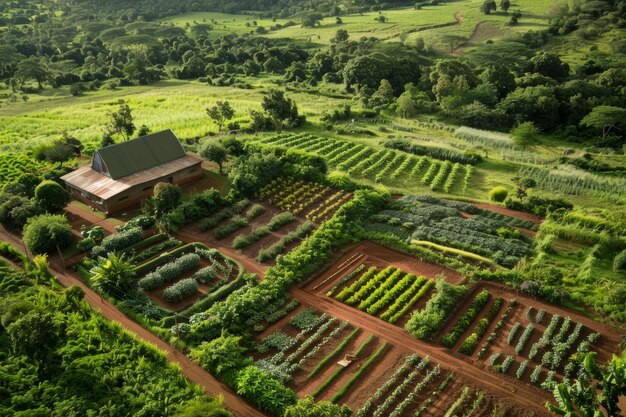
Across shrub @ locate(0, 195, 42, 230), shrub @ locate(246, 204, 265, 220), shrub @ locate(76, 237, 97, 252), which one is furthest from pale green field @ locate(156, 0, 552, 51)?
shrub @ locate(76, 237, 97, 252)

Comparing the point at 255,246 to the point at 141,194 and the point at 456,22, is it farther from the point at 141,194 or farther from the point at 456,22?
the point at 456,22

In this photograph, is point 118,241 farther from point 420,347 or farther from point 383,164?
point 383,164

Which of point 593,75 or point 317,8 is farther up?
point 317,8

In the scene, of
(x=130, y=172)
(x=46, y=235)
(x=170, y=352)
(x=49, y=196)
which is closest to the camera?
(x=170, y=352)

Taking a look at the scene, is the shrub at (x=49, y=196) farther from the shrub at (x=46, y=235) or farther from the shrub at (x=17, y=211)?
the shrub at (x=46, y=235)

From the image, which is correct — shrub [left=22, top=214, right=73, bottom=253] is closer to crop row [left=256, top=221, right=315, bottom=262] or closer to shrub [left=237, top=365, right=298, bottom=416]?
crop row [left=256, top=221, right=315, bottom=262]

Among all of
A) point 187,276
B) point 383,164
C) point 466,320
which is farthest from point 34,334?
point 383,164

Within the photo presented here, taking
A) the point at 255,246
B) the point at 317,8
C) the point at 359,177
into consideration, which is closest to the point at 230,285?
the point at 255,246
